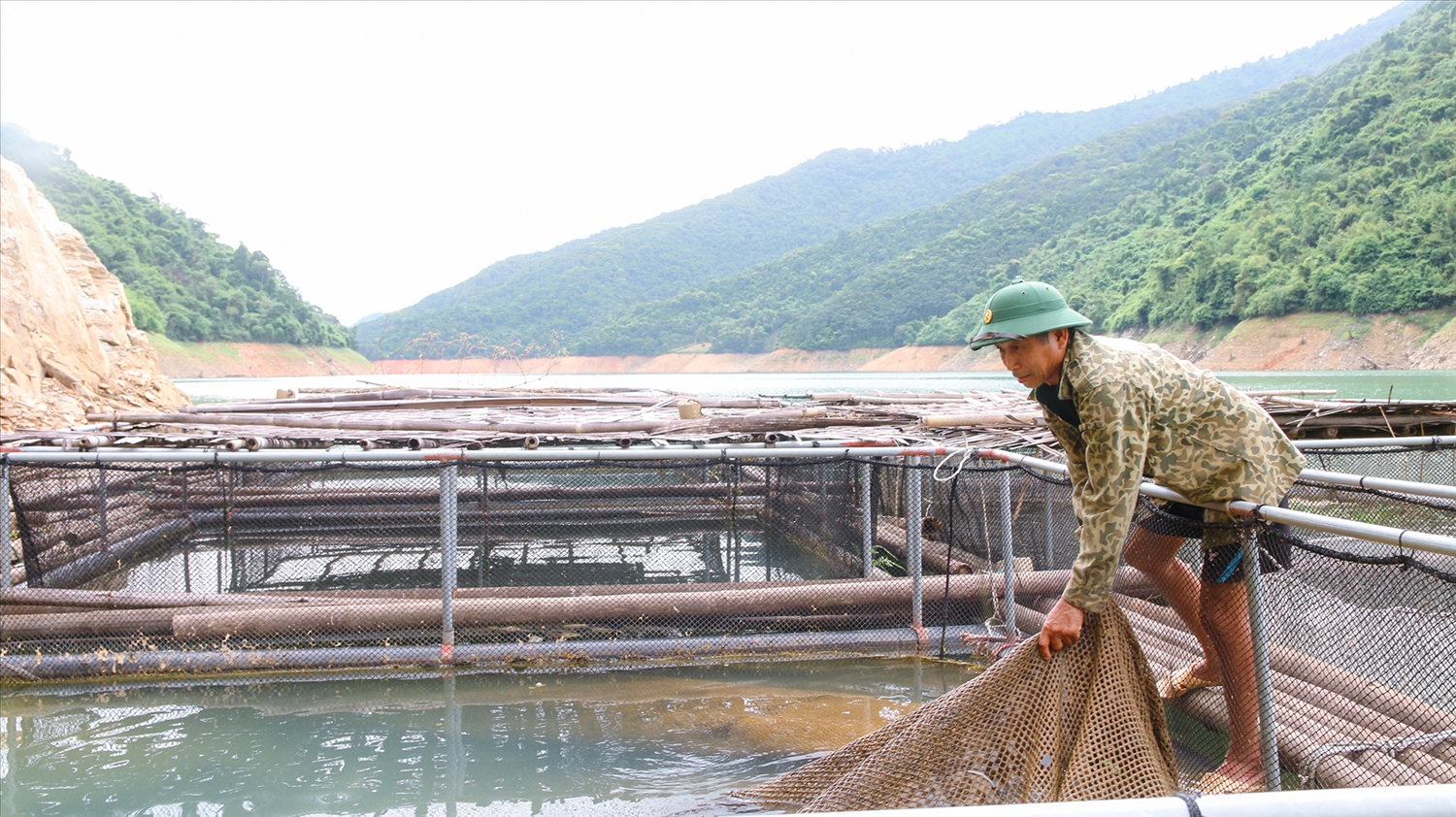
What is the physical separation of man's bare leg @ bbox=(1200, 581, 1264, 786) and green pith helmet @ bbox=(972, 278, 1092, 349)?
1.21 meters

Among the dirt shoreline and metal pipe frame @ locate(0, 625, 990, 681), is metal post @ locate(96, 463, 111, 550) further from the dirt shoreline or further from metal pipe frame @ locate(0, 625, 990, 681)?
the dirt shoreline

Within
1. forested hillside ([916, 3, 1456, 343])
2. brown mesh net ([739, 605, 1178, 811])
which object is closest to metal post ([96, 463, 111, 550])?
brown mesh net ([739, 605, 1178, 811])

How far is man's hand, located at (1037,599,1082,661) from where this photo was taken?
2.61m

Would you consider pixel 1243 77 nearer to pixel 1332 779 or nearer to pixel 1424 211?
pixel 1424 211

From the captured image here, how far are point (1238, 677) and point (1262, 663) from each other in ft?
0.53

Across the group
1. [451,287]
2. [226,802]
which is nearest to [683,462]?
[226,802]

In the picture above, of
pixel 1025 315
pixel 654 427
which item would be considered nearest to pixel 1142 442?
pixel 1025 315

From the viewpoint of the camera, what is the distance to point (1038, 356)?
269 centimetres

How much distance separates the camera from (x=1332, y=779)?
9.96ft

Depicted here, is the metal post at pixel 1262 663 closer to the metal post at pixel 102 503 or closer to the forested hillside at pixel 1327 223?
the metal post at pixel 102 503

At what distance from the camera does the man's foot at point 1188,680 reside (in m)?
3.57

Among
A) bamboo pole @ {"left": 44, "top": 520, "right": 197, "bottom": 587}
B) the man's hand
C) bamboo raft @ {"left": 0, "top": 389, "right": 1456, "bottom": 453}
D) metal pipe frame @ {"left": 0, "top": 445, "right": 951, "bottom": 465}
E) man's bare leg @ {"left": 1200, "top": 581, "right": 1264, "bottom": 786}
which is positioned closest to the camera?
the man's hand

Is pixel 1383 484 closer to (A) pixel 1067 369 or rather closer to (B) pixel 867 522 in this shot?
(A) pixel 1067 369

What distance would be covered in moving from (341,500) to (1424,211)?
64.5 m
